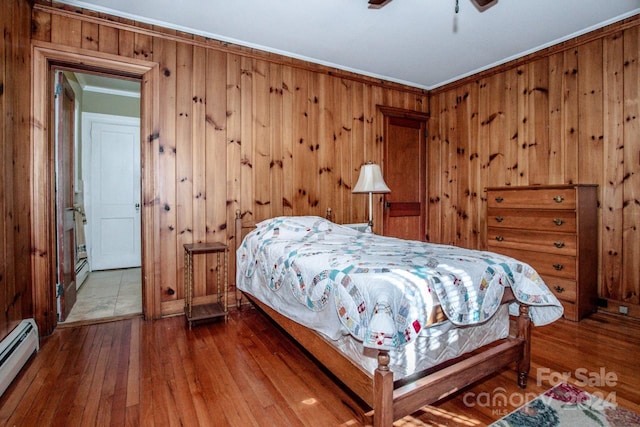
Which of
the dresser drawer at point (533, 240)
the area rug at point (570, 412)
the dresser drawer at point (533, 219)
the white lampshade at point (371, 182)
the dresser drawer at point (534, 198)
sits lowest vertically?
the area rug at point (570, 412)

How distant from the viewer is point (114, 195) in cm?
482

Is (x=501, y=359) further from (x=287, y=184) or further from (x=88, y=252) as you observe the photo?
(x=88, y=252)

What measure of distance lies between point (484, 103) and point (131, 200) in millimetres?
4956

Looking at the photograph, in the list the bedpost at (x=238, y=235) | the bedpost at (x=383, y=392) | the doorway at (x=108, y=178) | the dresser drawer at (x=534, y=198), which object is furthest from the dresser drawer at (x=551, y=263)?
the doorway at (x=108, y=178)

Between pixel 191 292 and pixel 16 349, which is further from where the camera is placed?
pixel 191 292

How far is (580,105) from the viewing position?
10.2ft

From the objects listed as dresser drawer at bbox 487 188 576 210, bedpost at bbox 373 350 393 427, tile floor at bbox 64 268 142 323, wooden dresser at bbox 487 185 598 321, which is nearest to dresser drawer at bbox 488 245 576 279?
wooden dresser at bbox 487 185 598 321

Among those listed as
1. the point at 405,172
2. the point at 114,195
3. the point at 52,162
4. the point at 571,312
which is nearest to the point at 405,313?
the point at 571,312

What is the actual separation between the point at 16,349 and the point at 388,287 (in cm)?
221

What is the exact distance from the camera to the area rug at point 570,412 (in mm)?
1513

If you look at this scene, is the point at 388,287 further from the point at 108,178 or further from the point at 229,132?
the point at 108,178

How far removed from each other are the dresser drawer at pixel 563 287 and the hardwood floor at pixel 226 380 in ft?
0.93

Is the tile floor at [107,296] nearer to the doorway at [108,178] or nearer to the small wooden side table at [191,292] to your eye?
the doorway at [108,178]

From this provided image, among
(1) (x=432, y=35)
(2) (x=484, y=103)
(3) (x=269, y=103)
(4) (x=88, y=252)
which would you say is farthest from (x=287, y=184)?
(4) (x=88, y=252)
